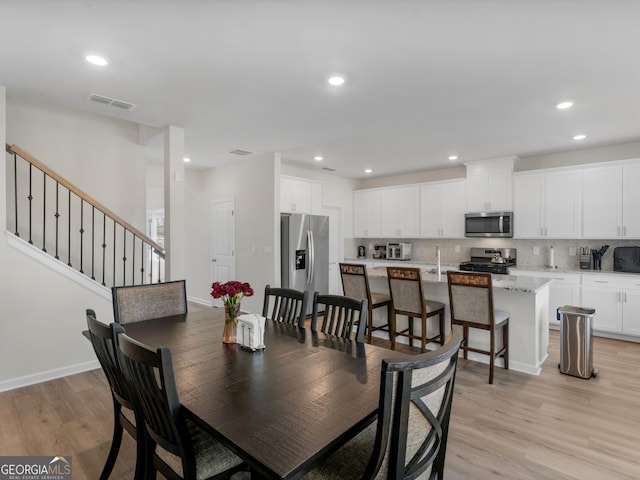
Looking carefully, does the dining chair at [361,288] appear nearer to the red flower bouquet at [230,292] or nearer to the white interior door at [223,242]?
the red flower bouquet at [230,292]

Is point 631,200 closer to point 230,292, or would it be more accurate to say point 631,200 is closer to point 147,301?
point 230,292

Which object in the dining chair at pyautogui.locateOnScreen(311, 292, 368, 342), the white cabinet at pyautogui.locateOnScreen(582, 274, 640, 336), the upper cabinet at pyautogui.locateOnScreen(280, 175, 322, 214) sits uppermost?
the upper cabinet at pyautogui.locateOnScreen(280, 175, 322, 214)

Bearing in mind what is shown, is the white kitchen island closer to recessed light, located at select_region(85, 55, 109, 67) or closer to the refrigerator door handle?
the refrigerator door handle

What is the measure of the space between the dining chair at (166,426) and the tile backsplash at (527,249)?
5430 mm

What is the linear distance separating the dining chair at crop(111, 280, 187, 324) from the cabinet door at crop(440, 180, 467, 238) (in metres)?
4.74

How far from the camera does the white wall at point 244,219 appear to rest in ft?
17.1

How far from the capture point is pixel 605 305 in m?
4.50

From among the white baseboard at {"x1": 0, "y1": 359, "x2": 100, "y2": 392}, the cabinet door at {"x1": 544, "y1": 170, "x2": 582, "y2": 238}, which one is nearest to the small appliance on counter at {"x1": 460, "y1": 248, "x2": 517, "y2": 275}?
the cabinet door at {"x1": 544, "y1": 170, "x2": 582, "y2": 238}

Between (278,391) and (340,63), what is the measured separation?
220 centimetres

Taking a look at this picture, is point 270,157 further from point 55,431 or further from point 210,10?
point 55,431

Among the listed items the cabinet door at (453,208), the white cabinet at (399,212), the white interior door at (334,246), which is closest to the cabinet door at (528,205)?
the cabinet door at (453,208)

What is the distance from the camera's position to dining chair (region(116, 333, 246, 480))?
1.22 metres

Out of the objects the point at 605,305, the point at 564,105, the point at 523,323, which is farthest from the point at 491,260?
the point at 564,105

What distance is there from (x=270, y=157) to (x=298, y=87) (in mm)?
2387
